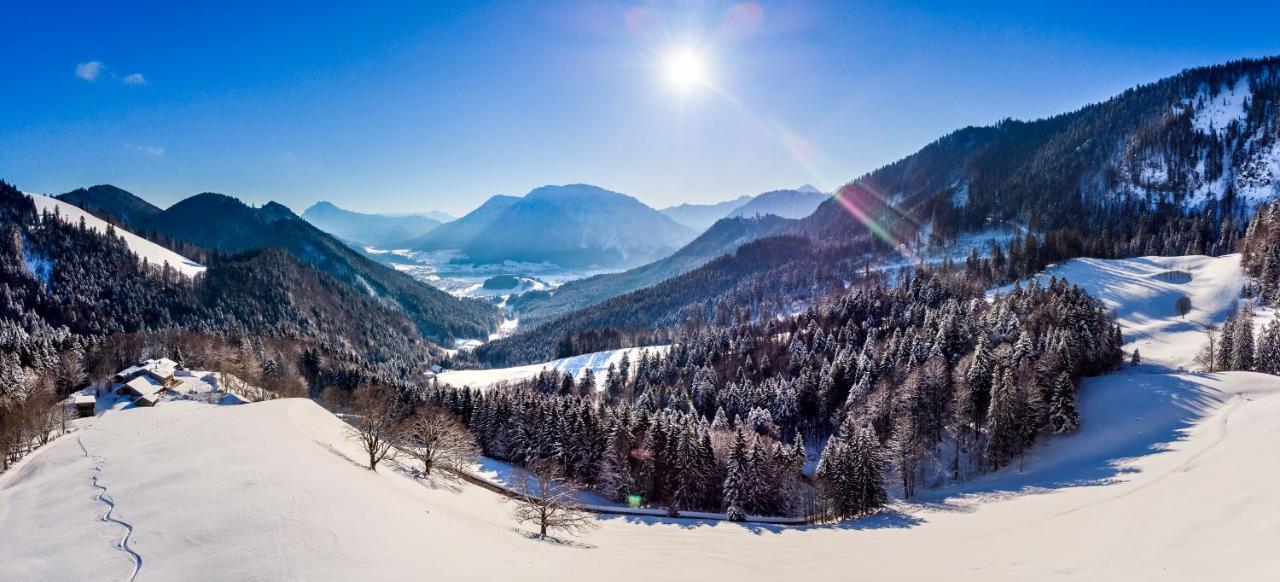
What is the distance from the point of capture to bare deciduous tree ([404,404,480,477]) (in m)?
51.1

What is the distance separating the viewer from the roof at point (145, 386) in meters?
72.3

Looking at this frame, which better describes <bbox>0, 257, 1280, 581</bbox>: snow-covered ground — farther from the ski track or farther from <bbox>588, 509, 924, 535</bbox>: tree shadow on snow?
<bbox>588, 509, 924, 535</bbox>: tree shadow on snow

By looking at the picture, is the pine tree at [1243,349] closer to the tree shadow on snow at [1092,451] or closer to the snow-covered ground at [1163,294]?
the snow-covered ground at [1163,294]

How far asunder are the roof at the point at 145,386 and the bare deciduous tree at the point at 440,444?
4449cm

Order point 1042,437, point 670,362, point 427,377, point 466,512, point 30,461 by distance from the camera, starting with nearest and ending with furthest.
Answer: point 466,512, point 30,461, point 1042,437, point 670,362, point 427,377

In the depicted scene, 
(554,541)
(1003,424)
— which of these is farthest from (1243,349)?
(554,541)

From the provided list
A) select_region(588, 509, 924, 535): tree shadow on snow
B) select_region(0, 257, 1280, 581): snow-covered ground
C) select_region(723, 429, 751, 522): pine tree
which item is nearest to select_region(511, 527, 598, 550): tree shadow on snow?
select_region(0, 257, 1280, 581): snow-covered ground

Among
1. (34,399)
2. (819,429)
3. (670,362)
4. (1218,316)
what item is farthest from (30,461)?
(1218,316)

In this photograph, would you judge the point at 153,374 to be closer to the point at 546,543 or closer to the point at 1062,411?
the point at 546,543

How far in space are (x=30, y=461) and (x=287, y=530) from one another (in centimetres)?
4415

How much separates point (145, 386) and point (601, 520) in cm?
7903

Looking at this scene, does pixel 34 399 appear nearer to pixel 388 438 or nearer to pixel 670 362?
pixel 388 438

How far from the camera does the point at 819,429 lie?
7394 cm

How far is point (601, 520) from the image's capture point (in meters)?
45.2
